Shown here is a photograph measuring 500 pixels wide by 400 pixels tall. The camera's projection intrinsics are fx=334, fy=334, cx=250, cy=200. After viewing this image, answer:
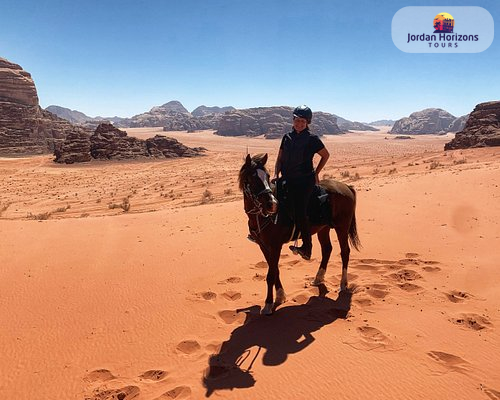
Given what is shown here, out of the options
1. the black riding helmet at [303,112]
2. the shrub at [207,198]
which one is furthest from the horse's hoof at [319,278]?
the shrub at [207,198]

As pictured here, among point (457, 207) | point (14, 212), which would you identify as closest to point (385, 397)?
point (457, 207)

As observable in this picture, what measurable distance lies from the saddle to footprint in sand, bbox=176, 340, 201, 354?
7.07ft

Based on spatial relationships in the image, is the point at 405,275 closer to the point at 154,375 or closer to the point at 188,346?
the point at 188,346

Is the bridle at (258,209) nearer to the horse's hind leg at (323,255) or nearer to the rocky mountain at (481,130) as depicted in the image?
the horse's hind leg at (323,255)

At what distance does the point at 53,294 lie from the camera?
230 inches

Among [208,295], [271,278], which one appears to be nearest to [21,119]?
[208,295]

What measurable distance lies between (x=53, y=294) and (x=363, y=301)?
5.37 meters

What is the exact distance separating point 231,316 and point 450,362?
3.02 m

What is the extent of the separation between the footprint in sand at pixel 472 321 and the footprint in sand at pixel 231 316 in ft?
10.3

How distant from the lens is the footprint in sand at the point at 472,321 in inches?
189

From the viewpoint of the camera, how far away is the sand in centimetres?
381

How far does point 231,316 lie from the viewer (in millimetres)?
5336

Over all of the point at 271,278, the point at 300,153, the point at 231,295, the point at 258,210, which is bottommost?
the point at 231,295

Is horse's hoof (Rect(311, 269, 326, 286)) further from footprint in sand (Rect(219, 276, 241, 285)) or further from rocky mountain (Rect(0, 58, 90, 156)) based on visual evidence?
rocky mountain (Rect(0, 58, 90, 156))
